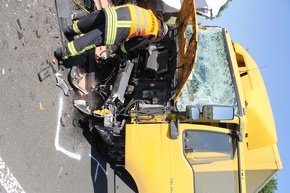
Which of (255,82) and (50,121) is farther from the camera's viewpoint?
(255,82)

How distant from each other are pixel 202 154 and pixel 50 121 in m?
1.89

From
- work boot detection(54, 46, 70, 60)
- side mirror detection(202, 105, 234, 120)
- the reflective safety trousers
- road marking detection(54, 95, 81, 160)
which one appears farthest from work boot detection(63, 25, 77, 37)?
side mirror detection(202, 105, 234, 120)

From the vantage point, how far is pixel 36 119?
14.9 feet

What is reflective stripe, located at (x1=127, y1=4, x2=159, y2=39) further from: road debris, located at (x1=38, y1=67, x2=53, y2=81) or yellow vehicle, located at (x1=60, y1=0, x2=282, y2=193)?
road debris, located at (x1=38, y1=67, x2=53, y2=81)

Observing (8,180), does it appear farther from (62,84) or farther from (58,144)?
(62,84)

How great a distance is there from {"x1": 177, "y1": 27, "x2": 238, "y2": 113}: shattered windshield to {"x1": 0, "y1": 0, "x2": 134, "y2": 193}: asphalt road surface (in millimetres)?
1571

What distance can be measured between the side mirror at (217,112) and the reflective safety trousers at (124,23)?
1231mm

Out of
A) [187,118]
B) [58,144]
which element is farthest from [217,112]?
[58,144]

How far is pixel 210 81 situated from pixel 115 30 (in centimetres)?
127

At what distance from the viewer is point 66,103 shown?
16.6 ft

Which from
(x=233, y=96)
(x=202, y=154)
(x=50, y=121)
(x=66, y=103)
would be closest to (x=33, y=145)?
(x=50, y=121)

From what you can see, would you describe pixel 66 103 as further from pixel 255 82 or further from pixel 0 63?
pixel 255 82

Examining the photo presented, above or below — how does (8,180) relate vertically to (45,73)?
below

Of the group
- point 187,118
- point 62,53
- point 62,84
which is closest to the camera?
point 187,118
